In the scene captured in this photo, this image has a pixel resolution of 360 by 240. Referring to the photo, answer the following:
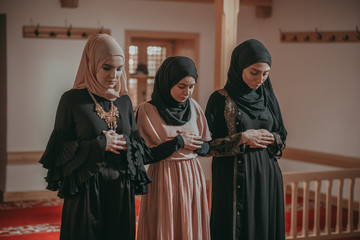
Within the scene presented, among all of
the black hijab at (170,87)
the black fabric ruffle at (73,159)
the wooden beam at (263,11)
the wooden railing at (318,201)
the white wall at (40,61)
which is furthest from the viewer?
the wooden beam at (263,11)

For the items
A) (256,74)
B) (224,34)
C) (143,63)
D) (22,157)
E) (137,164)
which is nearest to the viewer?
(137,164)

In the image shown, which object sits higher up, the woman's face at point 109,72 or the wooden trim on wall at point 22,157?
the woman's face at point 109,72

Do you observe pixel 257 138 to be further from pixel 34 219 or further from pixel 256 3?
pixel 256 3

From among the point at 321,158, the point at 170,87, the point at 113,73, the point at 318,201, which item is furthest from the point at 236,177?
the point at 321,158

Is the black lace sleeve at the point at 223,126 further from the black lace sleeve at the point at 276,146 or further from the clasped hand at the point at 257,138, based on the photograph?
the black lace sleeve at the point at 276,146

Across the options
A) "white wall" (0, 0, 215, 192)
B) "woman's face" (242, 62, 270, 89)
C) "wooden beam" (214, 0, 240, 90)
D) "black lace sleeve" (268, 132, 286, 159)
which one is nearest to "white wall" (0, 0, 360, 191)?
"white wall" (0, 0, 215, 192)

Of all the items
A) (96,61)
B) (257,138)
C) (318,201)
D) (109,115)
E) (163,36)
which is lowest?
(318,201)

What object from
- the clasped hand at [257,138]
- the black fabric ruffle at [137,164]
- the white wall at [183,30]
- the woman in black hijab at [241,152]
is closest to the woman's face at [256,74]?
the woman in black hijab at [241,152]

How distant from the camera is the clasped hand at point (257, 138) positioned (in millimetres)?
2897

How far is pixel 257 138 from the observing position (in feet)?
9.59

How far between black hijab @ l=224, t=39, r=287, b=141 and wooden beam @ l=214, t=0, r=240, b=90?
2.23 feet

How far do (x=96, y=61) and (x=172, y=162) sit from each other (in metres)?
0.68

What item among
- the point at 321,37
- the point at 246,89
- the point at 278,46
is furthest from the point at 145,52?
the point at 246,89

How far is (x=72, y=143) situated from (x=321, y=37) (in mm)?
4238
